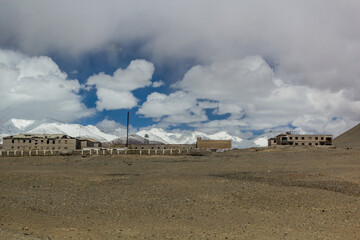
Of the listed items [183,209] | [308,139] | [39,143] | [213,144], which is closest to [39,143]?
[39,143]

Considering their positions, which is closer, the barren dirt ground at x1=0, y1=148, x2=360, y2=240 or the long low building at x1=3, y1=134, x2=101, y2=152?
the barren dirt ground at x1=0, y1=148, x2=360, y2=240

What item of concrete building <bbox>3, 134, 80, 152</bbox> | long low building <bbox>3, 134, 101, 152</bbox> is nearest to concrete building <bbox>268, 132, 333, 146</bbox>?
long low building <bbox>3, 134, 101, 152</bbox>

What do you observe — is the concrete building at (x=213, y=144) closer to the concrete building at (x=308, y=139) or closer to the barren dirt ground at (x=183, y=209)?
the concrete building at (x=308, y=139)

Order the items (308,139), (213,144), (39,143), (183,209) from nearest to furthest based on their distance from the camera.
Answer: (183,209), (39,143), (213,144), (308,139)

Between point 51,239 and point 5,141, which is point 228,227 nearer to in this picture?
point 51,239

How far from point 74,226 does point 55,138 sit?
306ft

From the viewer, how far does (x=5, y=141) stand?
96.4 m

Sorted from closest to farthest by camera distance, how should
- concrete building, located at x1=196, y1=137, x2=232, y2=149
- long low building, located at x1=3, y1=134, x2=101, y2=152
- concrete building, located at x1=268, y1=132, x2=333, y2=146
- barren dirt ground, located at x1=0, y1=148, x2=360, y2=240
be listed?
barren dirt ground, located at x1=0, y1=148, x2=360, y2=240 → long low building, located at x1=3, y1=134, x2=101, y2=152 → concrete building, located at x1=196, y1=137, x2=232, y2=149 → concrete building, located at x1=268, y1=132, x2=333, y2=146

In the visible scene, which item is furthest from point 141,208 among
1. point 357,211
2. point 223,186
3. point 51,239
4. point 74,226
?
point 357,211

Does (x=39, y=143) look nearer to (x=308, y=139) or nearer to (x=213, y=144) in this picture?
(x=213, y=144)

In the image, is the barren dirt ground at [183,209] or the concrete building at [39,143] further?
the concrete building at [39,143]

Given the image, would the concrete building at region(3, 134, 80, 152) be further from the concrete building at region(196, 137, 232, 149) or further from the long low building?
the concrete building at region(196, 137, 232, 149)

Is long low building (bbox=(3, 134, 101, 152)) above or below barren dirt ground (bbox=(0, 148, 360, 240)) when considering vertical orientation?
above

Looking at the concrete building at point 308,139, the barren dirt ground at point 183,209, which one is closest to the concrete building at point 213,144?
the concrete building at point 308,139
